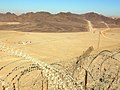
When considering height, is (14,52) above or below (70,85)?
above

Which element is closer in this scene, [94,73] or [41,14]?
[94,73]

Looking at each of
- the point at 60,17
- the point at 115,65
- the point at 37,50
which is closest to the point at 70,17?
the point at 60,17

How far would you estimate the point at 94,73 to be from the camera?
14883mm

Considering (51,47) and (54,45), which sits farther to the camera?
(54,45)

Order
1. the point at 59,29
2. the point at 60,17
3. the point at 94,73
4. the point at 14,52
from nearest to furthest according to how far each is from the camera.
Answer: the point at 14,52 → the point at 94,73 → the point at 59,29 → the point at 60,17

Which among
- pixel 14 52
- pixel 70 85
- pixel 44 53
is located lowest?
pixel 44 53

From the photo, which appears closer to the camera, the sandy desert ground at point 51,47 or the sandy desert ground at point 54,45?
the sandy desert ground at point 51,47

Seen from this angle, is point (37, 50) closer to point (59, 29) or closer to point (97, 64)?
point (97, 64)

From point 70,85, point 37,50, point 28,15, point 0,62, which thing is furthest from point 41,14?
point 70,85

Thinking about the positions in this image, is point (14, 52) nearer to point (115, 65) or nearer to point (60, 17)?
point (115, 65)

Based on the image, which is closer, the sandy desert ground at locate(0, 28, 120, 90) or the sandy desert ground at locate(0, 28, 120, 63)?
the sandy desert ground at locate(0, 28, 120, 90)

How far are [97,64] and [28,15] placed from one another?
85172 millimetres

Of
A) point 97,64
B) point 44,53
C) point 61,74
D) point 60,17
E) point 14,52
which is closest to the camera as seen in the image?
point 14,52

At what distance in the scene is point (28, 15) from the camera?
101m
